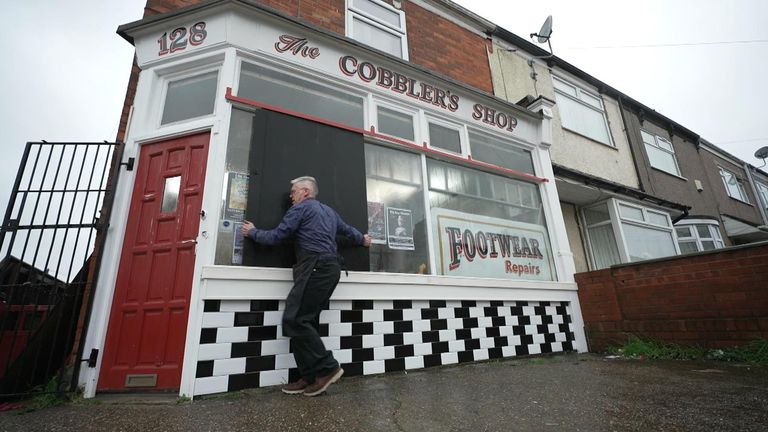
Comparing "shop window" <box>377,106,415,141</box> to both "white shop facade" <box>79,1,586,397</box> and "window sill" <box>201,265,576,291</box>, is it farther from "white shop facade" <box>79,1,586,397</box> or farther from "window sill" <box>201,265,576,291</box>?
"window sill" <box>201,265,576,291</box>

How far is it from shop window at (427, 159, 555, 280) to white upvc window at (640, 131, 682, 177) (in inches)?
281

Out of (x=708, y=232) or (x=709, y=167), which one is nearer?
(x=708, y=232)

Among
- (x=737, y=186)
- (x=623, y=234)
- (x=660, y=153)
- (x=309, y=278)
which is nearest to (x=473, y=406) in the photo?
(x=309, y=278)

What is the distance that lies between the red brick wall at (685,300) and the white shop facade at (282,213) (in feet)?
1.16

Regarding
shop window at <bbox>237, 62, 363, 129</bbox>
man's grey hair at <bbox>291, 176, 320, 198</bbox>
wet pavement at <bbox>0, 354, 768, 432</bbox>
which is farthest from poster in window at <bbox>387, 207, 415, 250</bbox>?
wet pavement at <bbox>0, 354, 768, 432</bbox>

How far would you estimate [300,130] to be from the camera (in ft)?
12.2

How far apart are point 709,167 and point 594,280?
11835mm

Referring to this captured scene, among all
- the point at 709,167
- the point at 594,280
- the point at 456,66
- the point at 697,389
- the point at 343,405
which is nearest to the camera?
the point at 343,405

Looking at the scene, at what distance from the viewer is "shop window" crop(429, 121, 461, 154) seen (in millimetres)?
4797

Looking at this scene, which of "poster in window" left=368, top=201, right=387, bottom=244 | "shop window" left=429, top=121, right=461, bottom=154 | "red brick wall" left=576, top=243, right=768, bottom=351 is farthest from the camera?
"shop window" left=429, top=121, right=461, bottom=154

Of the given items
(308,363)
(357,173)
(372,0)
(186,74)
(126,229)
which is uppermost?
(372,0)

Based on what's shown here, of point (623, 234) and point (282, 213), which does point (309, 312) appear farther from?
point (623, 234)

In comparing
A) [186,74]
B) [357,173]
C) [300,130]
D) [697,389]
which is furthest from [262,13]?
[697,389]

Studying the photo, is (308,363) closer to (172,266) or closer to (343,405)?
(343,405)
